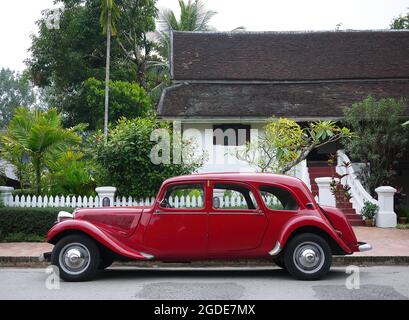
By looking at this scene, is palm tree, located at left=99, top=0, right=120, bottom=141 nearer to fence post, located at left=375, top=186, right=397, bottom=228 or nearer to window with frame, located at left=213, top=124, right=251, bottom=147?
window with frame, located at left=213, top=124, right=251, bottom=147

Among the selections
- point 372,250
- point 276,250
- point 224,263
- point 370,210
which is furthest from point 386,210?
point 276,250

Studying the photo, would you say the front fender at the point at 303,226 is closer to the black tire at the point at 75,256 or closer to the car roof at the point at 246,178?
the car roof at the point at 246,178

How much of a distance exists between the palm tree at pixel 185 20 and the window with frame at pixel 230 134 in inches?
649

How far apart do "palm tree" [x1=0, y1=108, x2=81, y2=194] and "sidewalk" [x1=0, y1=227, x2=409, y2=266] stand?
2.75 m

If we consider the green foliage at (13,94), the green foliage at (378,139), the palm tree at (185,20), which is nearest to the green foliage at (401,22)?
the palm tree at (185,20)

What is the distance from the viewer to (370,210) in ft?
48.5

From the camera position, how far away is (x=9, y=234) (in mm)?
12438

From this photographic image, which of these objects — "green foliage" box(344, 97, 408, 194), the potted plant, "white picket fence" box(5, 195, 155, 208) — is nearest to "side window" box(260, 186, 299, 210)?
"white picket fence" box(5, 195, 155, 208)

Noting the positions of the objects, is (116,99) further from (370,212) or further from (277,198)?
(277,198)

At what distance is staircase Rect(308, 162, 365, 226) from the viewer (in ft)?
49.6

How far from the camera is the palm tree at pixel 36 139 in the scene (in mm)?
13422
